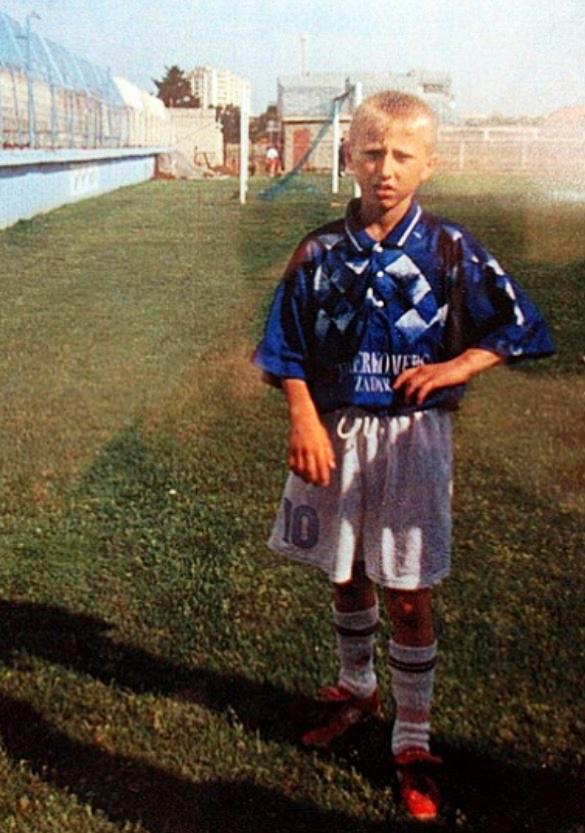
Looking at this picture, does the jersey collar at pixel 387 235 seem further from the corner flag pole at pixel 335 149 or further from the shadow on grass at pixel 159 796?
the shadow on grass at pixel 159 796

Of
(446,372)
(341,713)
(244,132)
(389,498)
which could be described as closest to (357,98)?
(244,132)

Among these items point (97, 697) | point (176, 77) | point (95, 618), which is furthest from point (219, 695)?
point (176, 77)

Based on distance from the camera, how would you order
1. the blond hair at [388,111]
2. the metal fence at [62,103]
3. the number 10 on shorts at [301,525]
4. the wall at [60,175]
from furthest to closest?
the wall at [60,175], the metal fence at [62,103], the number 10 on shorts at [301,525], the blond hair at [388,111]

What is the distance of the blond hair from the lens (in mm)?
1474

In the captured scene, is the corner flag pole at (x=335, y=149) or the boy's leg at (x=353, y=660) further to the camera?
the boy's leg at (x=353, y=660)

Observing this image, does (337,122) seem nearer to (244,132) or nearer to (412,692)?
(244,132)

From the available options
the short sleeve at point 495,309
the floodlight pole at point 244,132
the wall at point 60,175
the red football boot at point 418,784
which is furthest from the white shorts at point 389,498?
the wall at point 60,175

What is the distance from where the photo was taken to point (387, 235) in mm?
1526

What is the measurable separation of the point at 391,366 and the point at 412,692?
47 cm

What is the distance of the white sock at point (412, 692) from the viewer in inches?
67.9

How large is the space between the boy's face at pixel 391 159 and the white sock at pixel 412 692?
1.99 ft

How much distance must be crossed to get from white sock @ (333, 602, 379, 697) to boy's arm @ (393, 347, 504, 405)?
393 mm

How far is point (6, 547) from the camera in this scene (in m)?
2.45

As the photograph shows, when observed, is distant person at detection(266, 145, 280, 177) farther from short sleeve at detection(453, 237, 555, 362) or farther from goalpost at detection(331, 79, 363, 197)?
short sleeve at detection(453, 237, 555, 362)
